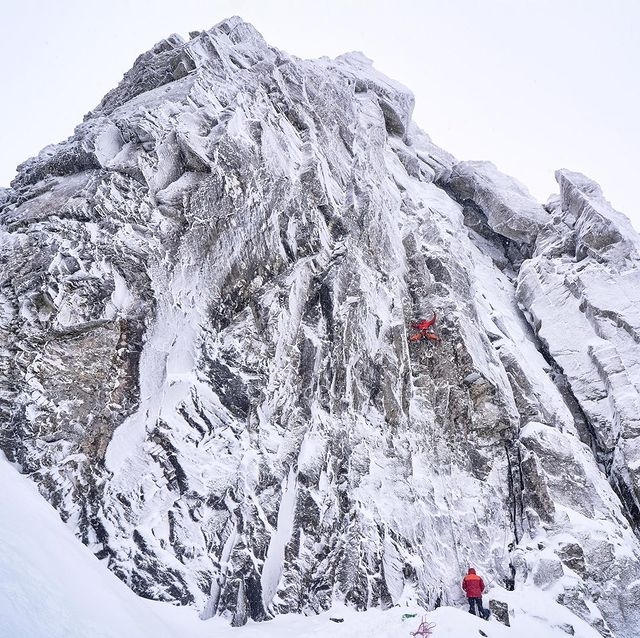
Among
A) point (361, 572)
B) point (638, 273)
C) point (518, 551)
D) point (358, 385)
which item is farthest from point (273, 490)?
point (638, 273)

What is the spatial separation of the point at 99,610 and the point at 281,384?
8.99 meters

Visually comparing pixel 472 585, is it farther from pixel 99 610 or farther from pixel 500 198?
pixel 500 198

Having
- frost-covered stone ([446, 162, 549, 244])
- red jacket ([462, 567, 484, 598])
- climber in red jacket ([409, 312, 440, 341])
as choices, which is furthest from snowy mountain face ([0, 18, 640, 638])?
frost-covered stone ([446, 162, 549, 244])

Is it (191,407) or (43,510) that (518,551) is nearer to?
(191,407)

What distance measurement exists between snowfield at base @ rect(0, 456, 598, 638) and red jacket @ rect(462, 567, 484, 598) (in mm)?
850

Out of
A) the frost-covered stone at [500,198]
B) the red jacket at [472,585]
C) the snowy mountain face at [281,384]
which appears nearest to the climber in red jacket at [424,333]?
the snowy mountain face at [281,384]

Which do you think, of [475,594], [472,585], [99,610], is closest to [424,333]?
[472,585]

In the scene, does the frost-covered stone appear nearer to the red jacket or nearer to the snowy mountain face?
the snowy mountain face

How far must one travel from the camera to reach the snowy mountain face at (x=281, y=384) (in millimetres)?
12641

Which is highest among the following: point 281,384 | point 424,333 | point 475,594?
point 424,333

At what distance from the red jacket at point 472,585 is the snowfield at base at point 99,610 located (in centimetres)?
85

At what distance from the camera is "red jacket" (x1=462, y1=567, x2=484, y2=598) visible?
1395cm

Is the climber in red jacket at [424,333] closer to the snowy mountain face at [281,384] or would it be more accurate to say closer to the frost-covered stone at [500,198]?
the snowy mountain face at [281,384]

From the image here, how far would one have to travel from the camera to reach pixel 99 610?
25.5 feet
